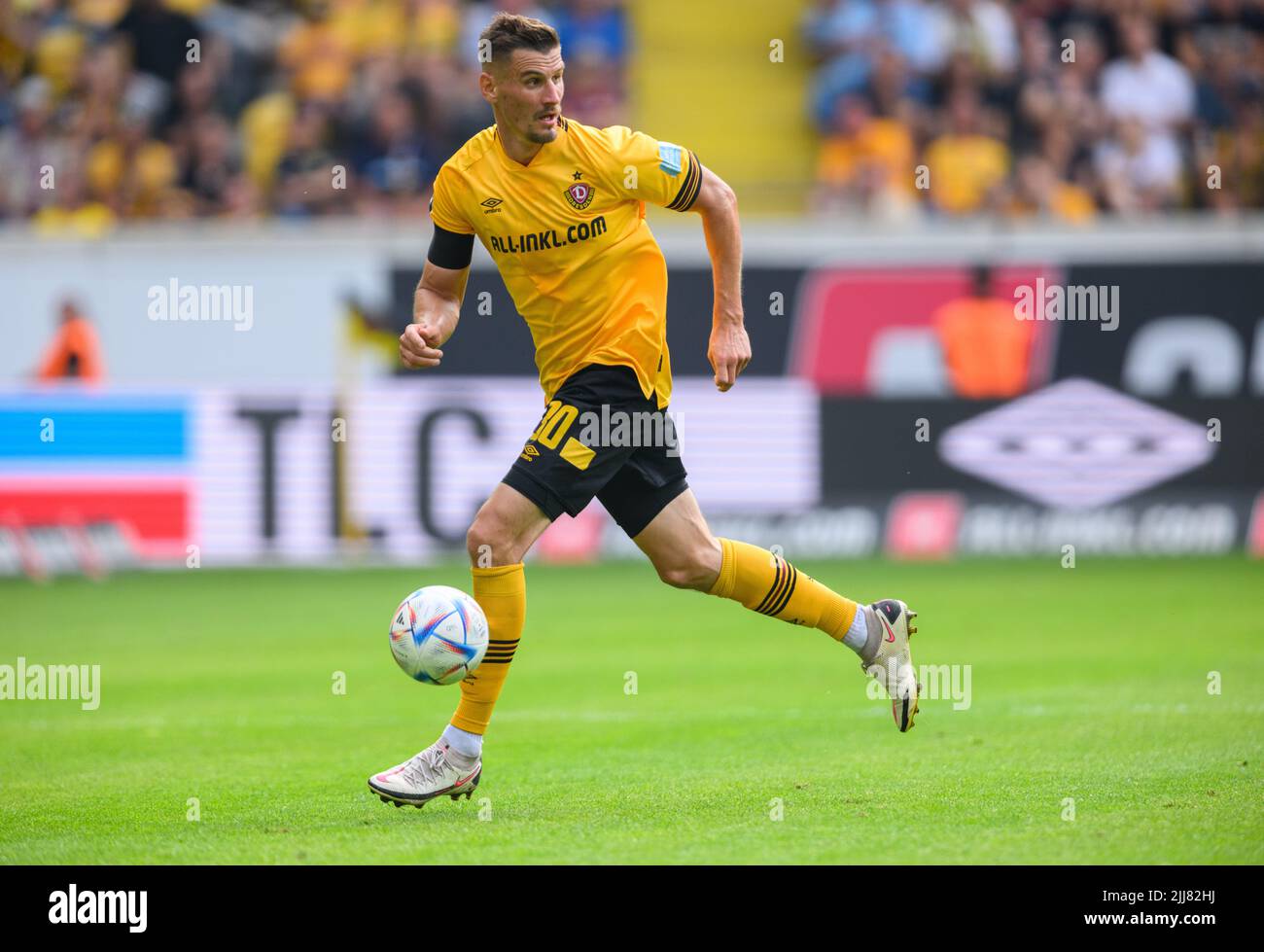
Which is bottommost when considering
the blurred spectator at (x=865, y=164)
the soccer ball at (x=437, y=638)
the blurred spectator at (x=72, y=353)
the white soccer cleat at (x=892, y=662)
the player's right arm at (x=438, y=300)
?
the white soccer cleat at (x=892, y=662)

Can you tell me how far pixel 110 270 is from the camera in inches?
676

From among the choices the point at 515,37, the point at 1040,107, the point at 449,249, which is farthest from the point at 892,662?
the point at 1040,107

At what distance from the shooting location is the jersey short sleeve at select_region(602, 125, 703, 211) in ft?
21.5

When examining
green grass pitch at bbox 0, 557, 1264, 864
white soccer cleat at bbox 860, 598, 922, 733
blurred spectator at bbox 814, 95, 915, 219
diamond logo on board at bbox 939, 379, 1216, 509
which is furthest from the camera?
blurred spectator at bbox 814, 95, 915, 219

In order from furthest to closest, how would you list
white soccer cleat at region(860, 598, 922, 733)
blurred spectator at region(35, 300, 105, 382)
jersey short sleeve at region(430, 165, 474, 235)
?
blurred spectator at region(35, 300, 105, 382) < white soccer cleat at region(860, 598, 922, 733) < jersey short sleeve at region(430, 165, 474, 235)

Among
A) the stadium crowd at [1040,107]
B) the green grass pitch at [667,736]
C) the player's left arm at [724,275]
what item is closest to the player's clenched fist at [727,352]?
the player's left arm at [724,275]

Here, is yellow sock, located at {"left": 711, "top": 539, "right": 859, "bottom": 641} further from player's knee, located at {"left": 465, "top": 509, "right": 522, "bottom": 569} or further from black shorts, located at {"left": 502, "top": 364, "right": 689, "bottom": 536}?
player's knee, located at {"left": 465, "top": 509, "right": 522, "bottom": 569}

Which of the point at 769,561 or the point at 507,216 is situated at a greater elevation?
the point at 507,216

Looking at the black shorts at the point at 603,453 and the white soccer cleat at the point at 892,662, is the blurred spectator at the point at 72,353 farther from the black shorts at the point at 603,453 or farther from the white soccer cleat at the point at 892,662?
the white soccer cleat at the point at 892,662

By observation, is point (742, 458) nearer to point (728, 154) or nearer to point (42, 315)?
point (728, 154)

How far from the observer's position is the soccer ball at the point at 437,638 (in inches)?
243

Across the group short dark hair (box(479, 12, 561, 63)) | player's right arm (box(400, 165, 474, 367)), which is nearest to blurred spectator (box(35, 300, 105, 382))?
player's right arm (box(400, 165, 474, 367))

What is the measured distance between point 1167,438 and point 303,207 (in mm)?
9061
